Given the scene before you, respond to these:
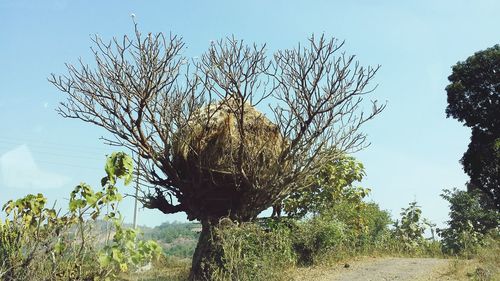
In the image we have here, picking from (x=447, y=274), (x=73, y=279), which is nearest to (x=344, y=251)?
(x=447, y=274)

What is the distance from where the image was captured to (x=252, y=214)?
1320 centimetres

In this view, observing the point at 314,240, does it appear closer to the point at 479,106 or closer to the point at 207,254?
the point at 207,254

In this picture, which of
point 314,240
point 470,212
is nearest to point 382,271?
point 314,240

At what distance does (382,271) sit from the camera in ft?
41.8

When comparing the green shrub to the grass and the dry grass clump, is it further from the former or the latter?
the grass

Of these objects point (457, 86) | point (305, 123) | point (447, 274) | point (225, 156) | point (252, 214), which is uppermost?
point (457, 86)

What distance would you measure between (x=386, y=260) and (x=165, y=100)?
7.67 m

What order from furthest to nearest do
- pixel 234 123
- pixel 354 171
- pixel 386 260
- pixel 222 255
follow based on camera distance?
pixel 354 171, pixel 386 260, pixel 234 123, pixel 222 255

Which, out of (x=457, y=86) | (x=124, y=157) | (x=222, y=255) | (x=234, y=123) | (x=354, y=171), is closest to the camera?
(x=124, y=157)

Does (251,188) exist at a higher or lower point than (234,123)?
lower

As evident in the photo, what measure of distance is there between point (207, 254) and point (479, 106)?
72.2 ft

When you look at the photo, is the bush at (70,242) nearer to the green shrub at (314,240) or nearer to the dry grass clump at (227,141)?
the dry grass clump at (227,141)

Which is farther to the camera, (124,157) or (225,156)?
(225,156)

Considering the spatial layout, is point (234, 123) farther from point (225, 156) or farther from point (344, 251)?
point (344, 251)
